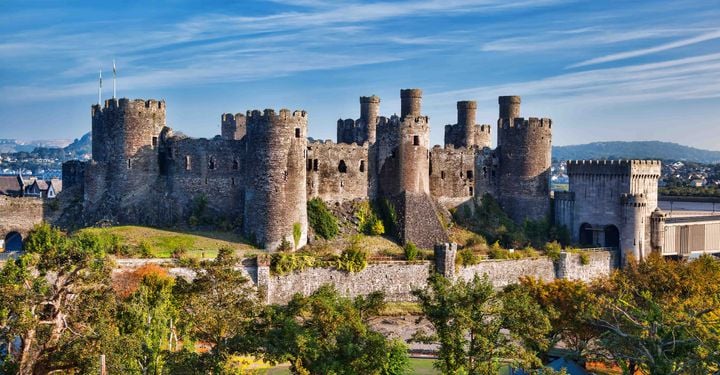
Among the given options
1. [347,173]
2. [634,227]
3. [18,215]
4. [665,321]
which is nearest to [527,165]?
[634,227]

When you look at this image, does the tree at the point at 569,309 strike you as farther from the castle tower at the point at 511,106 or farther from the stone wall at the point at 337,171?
the castle tower at the point at 511,106

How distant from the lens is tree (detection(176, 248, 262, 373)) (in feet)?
93.2

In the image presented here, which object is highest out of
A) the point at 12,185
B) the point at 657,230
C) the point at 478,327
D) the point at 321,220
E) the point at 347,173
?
the point at 347,173

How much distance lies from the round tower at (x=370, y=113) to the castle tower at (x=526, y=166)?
8.69 m

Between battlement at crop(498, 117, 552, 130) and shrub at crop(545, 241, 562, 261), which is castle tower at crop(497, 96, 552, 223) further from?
shrub at crop(545, 241, 562, 261)

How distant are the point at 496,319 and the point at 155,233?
23267 mm

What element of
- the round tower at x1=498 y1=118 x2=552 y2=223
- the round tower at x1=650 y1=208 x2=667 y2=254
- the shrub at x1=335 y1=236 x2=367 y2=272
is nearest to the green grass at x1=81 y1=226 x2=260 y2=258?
the shrub at x1=335 y1=236 x2=367 y2=272

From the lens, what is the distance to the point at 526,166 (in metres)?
53.8

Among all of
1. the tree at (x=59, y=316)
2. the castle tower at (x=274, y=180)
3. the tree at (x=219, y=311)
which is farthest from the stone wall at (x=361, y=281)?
the tree at (x=59, y=316)

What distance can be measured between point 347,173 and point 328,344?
2300 cm

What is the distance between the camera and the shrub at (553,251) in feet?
160

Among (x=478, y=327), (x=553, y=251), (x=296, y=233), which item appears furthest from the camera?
(x=553, y=251)

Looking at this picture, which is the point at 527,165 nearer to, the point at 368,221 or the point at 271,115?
the point at 368,221

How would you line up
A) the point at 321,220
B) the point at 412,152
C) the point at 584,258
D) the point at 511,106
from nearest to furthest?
1. the point at 321,220
2. the point at 584,258
3. the point at 412,152
4. the point at 511,106
